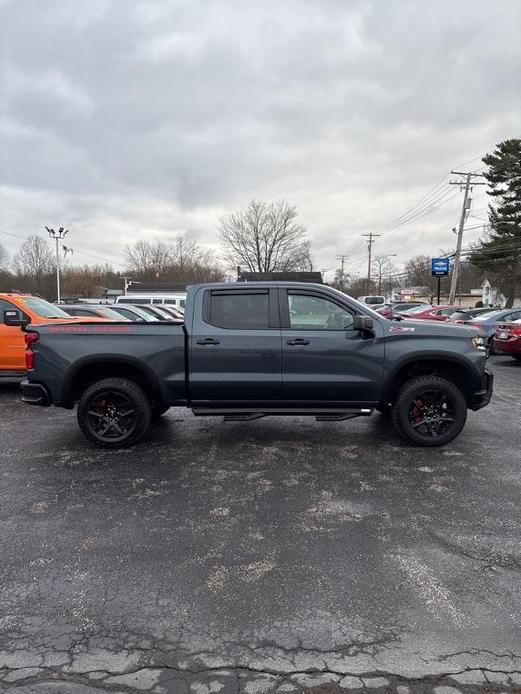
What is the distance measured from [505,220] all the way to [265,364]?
1880 inches

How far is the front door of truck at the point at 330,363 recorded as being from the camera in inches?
203

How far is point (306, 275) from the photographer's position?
22.8 metres

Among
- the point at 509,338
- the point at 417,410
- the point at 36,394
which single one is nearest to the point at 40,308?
the point at 36,394

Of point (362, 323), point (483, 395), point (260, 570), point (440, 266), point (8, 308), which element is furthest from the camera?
point (440, 266)

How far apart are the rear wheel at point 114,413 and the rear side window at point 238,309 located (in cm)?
124

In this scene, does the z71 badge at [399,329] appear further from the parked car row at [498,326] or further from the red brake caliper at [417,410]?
the parked car row at [498,326]

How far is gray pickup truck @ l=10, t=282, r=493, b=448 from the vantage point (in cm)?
516

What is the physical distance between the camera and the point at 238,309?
17.5ft

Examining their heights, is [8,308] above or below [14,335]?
above

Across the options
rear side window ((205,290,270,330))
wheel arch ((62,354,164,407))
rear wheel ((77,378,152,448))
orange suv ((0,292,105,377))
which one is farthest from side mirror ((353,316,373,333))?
orange suv ((0,292,105,377))

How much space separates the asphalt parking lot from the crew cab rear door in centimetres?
70

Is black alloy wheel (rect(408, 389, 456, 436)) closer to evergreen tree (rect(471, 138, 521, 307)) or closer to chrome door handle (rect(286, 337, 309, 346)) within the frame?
chrome door handle (rect(286, 337, 309, 346))

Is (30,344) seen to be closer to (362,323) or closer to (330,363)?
(330,363)

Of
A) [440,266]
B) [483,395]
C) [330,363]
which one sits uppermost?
[440,266]
